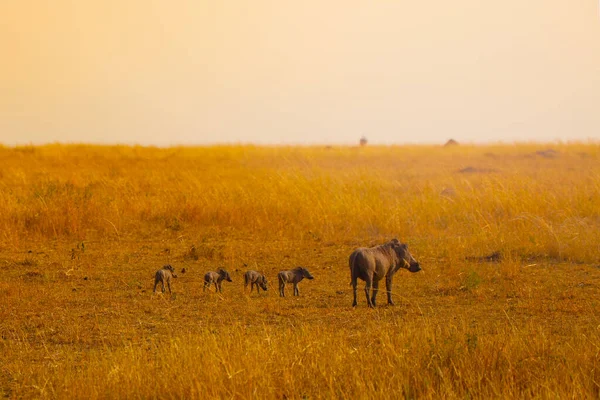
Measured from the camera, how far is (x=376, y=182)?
751 inches

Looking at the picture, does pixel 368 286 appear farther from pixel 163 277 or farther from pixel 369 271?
pixel 163 277

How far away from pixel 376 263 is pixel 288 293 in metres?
1.56

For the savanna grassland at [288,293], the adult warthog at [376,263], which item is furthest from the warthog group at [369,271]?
the savanna grassland at [288,293]

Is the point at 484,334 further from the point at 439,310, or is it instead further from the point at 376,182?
the point at 376,182

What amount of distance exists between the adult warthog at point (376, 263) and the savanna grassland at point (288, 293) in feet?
0.88

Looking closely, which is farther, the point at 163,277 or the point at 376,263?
the point at 163,277

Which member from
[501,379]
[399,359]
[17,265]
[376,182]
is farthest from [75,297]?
[376,182]

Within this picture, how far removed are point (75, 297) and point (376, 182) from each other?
11.6 metres

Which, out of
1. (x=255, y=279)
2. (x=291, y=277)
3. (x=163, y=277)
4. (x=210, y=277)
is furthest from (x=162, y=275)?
(x=291, y=277)

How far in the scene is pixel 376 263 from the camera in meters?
7.63

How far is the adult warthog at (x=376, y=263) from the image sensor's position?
7477mm

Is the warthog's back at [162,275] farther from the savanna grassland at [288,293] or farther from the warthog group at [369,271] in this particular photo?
the savanna grassland at [288,293]

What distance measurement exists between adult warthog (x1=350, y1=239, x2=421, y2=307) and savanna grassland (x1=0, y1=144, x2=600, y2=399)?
27 centimetres

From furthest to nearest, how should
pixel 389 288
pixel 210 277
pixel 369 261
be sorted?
pixel 210 277 < pixel 389 288 < pixel 369 261
